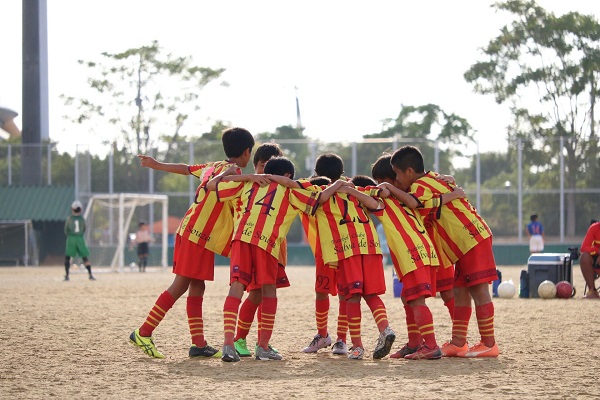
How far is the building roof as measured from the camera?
39.8 meters

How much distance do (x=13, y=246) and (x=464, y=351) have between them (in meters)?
32.8

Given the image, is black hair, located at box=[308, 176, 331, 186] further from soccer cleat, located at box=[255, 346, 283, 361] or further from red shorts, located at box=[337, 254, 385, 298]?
soccer cleat, located at box=[255, 346, 283, 361]

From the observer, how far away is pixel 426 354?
796 cm

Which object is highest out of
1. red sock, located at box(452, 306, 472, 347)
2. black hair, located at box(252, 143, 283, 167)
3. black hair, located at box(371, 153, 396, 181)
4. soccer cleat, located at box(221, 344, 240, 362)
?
black hair, located at box(252, 143, 283, 167)

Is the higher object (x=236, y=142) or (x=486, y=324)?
(x=236, y=142)

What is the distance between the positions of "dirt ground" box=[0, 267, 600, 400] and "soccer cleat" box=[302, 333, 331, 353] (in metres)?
0.08

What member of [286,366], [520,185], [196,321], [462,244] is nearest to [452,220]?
[462,244]

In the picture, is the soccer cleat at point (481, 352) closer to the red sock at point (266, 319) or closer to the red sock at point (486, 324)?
the red sock at point (486, 324)

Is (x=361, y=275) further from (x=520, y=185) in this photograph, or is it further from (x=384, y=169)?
(x=520, y=185)

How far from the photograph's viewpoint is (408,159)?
26.9 feet

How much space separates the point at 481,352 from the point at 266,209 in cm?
200

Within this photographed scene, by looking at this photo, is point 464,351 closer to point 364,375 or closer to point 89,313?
point 364,375

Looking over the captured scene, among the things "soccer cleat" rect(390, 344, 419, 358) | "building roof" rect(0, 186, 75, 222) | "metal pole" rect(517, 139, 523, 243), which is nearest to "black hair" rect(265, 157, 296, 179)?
"soccer cleat" rect(390, 344, 419, 358)

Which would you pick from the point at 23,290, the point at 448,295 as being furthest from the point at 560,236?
the point at 448,295
